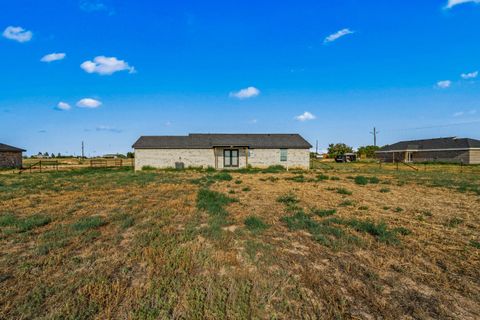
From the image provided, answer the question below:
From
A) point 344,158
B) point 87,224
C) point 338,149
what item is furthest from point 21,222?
point 338,149

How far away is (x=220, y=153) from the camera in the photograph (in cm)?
2400

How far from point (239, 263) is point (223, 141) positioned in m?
21.7

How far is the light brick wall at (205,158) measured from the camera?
23562 mm

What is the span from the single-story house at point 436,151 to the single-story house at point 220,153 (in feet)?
100

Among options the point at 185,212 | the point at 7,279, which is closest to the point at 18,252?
the point at 7,279

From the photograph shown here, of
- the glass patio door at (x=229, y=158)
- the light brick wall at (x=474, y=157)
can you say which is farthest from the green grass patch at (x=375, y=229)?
the light brick wall at (x=474, y=157)

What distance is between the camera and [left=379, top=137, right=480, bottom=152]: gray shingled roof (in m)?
37.1

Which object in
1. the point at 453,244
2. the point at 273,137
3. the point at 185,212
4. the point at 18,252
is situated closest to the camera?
the point at 18,252

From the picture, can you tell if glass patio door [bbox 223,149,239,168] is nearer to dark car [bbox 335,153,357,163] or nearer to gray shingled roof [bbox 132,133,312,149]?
gray shingled roof [bbox 132,133,312,149]

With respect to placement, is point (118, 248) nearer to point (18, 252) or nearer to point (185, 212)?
point (18, 252)

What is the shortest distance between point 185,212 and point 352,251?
4445 mm

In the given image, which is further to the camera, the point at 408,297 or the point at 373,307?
the point at 408,297

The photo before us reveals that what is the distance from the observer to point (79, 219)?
19.7 feet

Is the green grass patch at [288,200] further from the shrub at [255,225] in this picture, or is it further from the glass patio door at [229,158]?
the glass patio door at [229,158]
